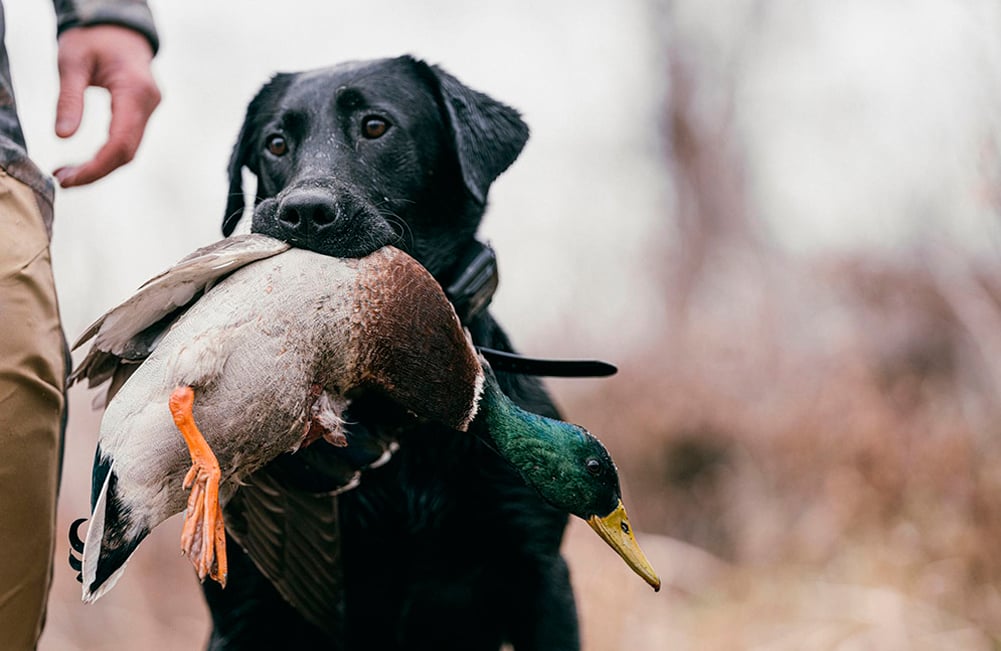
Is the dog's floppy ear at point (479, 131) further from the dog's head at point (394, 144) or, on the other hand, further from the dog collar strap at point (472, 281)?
the dog collar strap at point (472, 281)

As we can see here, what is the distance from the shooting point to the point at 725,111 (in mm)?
9383

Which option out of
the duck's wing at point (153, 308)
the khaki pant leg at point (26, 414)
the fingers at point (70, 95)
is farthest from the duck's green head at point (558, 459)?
the fingers at point (70, 95)

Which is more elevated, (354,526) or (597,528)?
(597,528)

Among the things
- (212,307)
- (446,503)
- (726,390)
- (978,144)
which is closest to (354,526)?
(446,503)

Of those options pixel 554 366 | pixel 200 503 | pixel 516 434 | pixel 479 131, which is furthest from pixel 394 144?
pixel 200 503

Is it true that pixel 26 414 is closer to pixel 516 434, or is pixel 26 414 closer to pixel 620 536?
pixel 516 434

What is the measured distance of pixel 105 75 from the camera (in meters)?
2.22

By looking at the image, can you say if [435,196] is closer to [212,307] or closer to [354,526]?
[354,526]

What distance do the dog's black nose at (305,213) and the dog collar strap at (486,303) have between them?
407mm

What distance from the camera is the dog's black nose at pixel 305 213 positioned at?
1.83 m

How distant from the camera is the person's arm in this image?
2.16 metres

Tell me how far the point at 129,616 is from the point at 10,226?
12.0 feet

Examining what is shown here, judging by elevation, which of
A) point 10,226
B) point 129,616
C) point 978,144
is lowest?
point 129,616

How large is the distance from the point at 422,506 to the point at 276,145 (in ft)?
3.25
